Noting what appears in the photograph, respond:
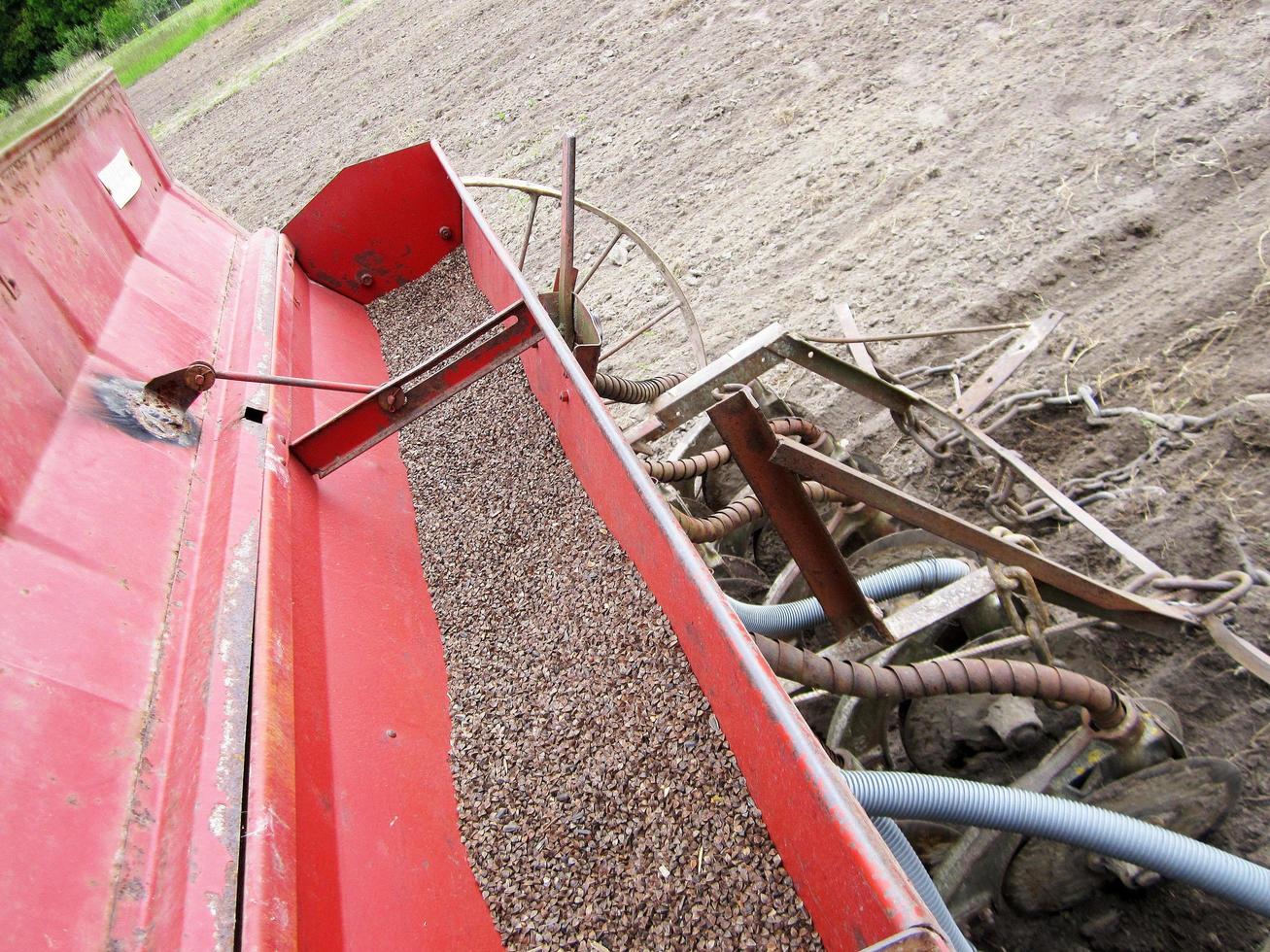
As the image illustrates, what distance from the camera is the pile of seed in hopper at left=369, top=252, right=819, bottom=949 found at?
1.60 metres

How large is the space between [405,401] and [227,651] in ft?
3.34

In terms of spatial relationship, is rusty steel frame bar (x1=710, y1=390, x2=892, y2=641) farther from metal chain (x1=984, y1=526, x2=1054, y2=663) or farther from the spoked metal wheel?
the spoked metal wheel

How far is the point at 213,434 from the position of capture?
2508 millimetres

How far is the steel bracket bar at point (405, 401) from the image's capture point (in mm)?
2496

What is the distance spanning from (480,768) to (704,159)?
5.11m

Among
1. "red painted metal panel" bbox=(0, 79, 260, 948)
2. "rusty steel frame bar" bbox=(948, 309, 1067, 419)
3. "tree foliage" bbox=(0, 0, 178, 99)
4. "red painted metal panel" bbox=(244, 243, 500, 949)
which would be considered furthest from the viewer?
"tree foliage" bbox=(0, 0, 178, 99)

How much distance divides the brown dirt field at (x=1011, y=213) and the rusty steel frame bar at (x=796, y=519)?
930 mm

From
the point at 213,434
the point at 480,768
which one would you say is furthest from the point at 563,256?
the point at 480,768

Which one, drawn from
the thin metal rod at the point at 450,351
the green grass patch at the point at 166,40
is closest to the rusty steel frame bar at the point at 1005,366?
the thin metal rod at the point at 450,351

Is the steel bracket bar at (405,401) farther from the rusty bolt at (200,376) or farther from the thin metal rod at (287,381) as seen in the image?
the rusty bolt at (200,376)

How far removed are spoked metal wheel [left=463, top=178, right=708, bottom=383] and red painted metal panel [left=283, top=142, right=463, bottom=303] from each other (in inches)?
10.3

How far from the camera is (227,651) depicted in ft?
5.60

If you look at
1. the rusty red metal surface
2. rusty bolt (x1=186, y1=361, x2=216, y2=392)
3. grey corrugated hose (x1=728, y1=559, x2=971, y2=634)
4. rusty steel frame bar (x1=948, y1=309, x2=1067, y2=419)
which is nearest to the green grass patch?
the rusty red metal surface

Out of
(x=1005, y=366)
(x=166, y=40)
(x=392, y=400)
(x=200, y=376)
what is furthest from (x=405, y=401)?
(x=166, y=40)
